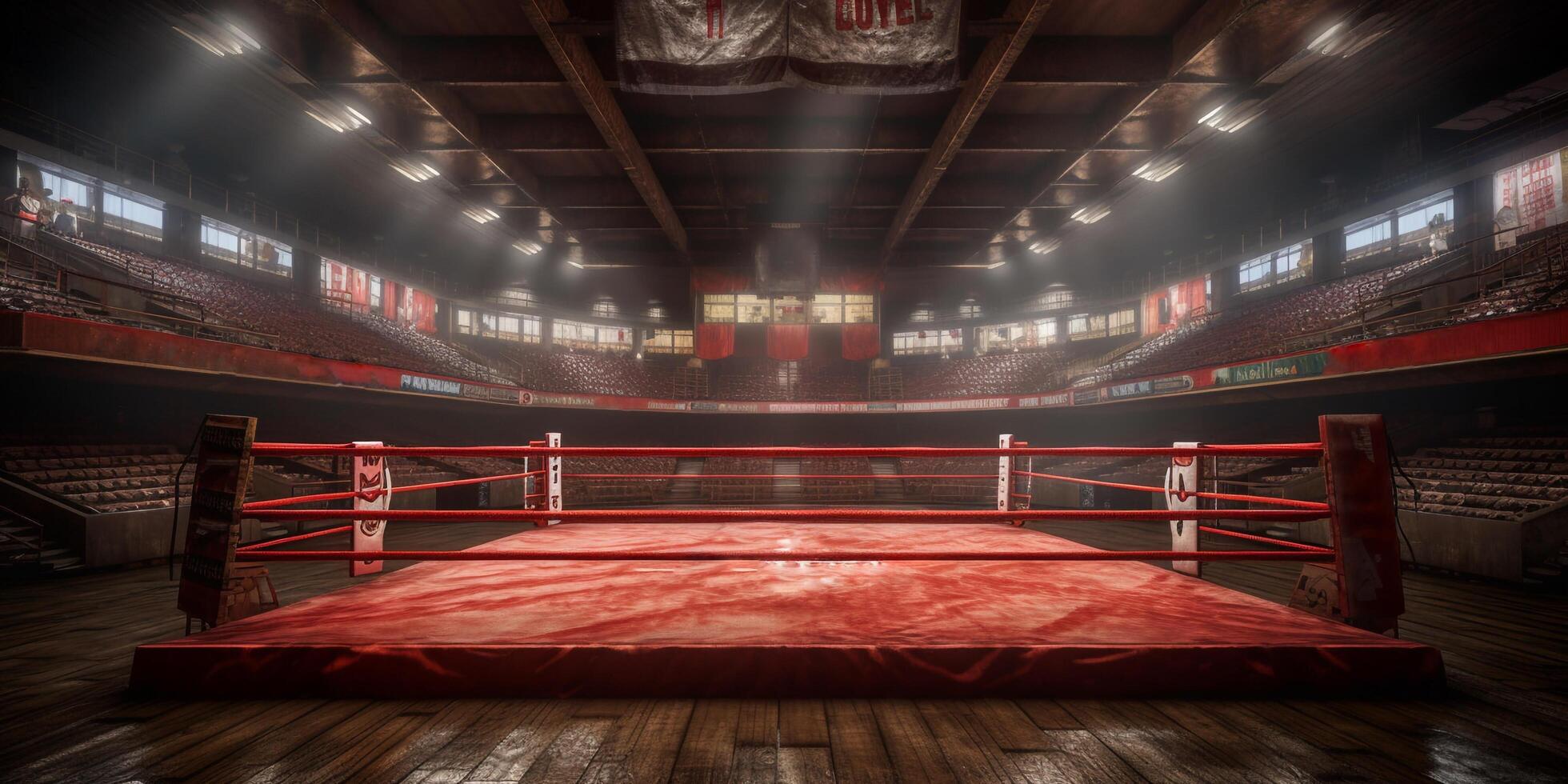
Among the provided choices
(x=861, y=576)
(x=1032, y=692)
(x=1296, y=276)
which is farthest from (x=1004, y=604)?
(x=1296, y=276)

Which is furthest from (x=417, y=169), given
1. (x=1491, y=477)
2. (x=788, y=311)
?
(x=1491, y=477)

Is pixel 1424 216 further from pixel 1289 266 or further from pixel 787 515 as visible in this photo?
pixel 787 515

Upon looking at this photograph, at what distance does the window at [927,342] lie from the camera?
21.0 m

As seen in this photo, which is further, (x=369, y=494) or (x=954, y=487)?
(x=954, y=487)

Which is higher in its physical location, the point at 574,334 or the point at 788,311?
the point at 574,334

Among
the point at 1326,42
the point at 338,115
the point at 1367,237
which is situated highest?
the point at 1367,237

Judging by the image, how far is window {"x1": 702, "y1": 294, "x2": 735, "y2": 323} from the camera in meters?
14.9

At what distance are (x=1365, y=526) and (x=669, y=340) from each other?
1942 cm

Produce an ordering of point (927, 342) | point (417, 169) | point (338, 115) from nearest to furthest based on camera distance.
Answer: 1. point (338, 115)
2. point (417, 169)
3. point (927, 342)

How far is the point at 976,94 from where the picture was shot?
17.9ft

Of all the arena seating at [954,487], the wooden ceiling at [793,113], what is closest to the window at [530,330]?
the wooden ceiling at [793,113]

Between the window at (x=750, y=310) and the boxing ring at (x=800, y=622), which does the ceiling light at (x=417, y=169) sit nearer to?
the boxing ring at (x=800, y=622)

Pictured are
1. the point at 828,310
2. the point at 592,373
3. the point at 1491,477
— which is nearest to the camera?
the point at 1491,477

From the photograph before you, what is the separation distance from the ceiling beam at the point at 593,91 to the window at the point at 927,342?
1499cm
